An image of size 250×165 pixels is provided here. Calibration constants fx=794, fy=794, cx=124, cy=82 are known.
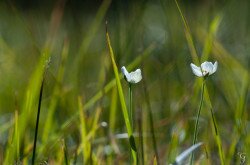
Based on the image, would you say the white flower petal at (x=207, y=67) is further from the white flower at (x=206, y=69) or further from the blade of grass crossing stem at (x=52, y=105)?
the blade of grass crossing stem at (x=52, y=105)

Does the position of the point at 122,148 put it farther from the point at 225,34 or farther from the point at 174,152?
the point at 225,34

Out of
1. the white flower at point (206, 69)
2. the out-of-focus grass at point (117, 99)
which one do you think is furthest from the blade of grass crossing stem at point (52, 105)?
the white flower at point (206, 69)

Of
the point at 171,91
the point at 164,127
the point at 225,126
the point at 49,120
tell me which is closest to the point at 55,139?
the point at 49,120

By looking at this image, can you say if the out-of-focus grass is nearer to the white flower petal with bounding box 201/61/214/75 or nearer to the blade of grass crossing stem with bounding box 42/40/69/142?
the blade of grass crossing stem with bounding box 42/40/69/142

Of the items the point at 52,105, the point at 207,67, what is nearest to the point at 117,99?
the point at 52,105

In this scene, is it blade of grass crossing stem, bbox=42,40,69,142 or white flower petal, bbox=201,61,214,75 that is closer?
white flower petal, bbox=201,61,214,75

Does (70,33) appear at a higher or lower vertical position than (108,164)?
higher

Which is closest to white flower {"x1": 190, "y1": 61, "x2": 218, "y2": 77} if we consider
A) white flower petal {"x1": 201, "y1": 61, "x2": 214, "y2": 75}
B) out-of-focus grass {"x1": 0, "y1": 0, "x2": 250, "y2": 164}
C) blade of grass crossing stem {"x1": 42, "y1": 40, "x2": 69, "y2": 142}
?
white flower petal {"x1": 201, "y1": 61, "x2": 214, "y2": 75}

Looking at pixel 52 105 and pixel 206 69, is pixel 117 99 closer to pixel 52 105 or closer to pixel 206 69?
pixel 52 105
